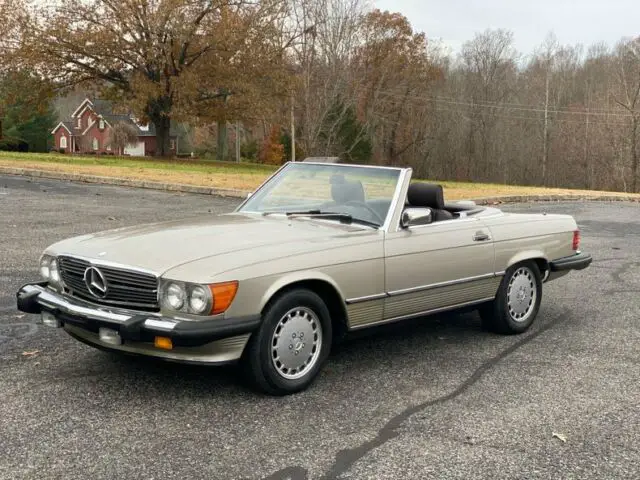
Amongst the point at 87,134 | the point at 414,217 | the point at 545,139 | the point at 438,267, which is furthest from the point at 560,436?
the point at 87,134

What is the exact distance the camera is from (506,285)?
227 inches

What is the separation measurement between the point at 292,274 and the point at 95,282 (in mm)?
1190

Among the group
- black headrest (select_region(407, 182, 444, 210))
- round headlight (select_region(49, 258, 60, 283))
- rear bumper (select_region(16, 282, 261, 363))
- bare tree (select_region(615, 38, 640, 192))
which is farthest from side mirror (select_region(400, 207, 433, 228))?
bare tree (select_region(615, 38, 640, 192))

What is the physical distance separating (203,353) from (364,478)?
122 cm

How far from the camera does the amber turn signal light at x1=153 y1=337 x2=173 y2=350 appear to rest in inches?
150

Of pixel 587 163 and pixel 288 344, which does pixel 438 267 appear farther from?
pixel 587 163

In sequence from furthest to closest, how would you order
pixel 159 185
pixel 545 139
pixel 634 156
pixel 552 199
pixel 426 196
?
pixel 545 139
pixel 634 156
pixel 552 199
pixel 159 185
pixel 426 196

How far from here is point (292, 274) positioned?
4.19m

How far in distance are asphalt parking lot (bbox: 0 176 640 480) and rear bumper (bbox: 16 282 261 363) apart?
1.13ft

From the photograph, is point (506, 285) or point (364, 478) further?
point (506, 285)

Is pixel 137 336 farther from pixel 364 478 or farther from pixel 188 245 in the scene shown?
pixel 364 478

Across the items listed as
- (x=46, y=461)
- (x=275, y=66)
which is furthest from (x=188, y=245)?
(x=275, y=66)

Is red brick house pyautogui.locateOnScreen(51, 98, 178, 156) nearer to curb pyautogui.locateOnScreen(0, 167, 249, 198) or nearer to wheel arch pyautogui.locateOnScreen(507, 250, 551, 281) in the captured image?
curb pyautogui.locateOnScreen(0, 167, 249, 198)

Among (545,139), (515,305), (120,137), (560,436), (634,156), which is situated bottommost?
(560,436)
